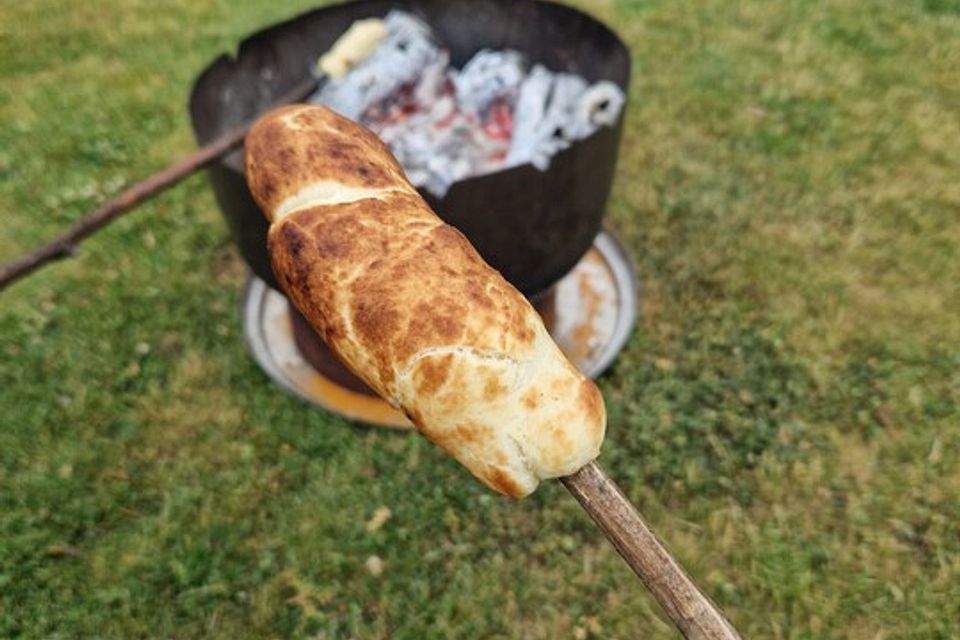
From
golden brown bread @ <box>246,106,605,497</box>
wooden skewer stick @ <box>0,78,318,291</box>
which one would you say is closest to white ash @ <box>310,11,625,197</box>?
wooden skewer stick @ <box>0,78,318,291</box>

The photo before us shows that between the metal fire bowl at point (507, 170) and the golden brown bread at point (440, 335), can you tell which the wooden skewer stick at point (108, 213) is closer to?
the metal fire bowl at point (507, 170)

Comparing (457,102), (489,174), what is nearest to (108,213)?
(489,174)

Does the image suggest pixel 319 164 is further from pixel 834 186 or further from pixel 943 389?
pixel 834 186

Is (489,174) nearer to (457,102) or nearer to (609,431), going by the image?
(457,102)

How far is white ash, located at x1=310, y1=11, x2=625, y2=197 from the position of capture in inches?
132

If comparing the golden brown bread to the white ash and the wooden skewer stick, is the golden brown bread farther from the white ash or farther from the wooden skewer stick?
the white ash

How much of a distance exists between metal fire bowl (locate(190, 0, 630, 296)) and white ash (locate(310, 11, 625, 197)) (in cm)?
10

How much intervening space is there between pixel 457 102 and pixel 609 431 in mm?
1622

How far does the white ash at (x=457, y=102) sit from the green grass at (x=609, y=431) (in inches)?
43.9

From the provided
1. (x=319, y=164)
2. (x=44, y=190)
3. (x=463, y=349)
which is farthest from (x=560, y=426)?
(x=44, y=190)

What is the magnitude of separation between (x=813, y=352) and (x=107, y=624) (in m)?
3.16

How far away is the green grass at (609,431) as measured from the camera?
10.0ft

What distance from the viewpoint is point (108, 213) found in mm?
2381

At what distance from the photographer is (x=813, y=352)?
3.81 m
